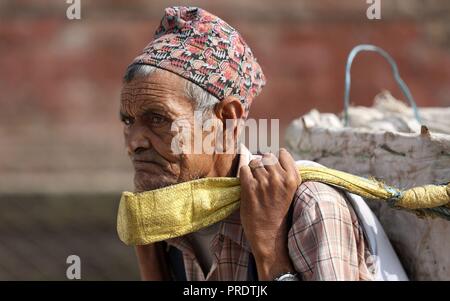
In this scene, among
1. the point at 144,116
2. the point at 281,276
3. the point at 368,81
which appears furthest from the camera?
the point at 368,81

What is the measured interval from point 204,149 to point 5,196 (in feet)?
16.8

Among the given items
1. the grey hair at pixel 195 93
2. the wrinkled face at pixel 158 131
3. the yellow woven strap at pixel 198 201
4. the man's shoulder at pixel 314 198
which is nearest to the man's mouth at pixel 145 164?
the wrinkled face at pixel 158 131

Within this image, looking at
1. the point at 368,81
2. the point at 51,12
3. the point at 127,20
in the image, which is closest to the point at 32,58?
the point at 51,12

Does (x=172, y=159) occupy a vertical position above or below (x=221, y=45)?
below

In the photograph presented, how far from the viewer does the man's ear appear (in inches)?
103

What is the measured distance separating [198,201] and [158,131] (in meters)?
0.26

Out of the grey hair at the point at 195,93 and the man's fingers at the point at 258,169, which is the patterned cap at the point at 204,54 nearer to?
the grey hair at the point at 195,93

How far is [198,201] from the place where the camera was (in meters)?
2.49

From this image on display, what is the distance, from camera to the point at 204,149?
2592 millimetres

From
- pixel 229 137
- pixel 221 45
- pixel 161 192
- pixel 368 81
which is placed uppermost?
pixel 368 81

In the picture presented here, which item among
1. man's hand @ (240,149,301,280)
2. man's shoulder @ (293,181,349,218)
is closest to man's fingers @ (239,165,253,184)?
man's hand @ (240,149,301,280)

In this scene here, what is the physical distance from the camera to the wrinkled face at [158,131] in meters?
2.53

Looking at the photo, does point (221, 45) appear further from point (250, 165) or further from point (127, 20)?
point (127, 20)

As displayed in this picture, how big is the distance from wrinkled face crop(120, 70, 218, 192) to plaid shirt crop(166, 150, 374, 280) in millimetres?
230
